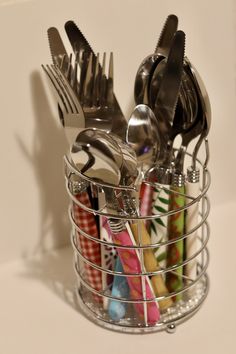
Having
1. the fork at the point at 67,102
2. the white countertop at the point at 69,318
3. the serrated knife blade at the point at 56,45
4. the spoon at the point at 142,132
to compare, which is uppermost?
the serrated knife blade at the point at 56,45

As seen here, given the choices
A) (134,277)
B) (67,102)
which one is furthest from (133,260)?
(67,102)

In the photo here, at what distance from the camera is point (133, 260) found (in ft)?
1.80

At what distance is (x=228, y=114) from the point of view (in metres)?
0.74

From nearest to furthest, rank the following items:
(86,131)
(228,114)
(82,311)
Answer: (86,131) < (82,311) < (228,114)

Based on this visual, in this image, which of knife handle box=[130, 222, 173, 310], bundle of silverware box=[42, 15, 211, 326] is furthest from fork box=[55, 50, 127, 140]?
knife handle box=[130, 222, 173, 310]

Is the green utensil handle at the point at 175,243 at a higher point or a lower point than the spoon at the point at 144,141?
lower

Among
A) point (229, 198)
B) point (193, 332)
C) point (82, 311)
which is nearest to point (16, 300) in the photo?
point (82, 311)

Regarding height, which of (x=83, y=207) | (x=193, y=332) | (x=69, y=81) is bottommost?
(x=193, y=332)

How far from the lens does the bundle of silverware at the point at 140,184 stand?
53 cm

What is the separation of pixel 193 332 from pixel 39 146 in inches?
9.9

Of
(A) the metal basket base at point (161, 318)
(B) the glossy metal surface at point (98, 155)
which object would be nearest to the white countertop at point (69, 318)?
(A) the metal basket base at point (161, 318)

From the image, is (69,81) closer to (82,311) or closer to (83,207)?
(83,207)

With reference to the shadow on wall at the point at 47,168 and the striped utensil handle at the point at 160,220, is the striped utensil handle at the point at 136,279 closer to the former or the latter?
the striped utensil handle at the point at 160,220

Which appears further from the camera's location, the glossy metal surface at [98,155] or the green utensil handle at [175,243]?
the green utensil handle at [175,243]
